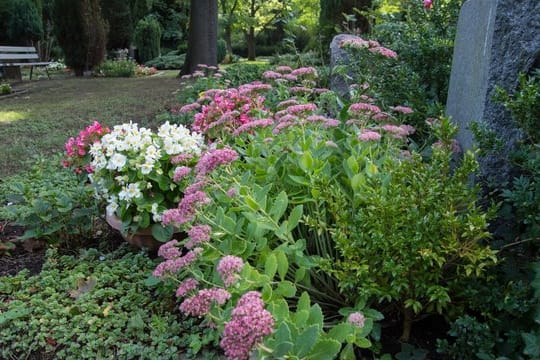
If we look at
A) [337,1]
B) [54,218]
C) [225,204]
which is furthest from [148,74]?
[225,204]

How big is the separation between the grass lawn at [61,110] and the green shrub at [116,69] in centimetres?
238

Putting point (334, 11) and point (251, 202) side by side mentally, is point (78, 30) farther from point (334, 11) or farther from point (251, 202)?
point (251, 202)

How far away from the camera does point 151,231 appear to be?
9.62 ft

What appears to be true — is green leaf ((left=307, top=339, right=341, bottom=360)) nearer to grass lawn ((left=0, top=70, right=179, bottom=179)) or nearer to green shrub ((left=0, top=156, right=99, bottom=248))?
green shrub ((left=0, top=156, right=99, bottom=248))

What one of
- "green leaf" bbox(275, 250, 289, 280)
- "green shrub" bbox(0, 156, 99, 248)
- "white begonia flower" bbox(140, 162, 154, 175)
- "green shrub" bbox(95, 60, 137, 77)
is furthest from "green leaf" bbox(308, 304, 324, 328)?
"green shrub" bbox(95, 60, 137, 77)

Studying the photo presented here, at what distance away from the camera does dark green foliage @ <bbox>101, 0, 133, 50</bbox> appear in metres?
19.9

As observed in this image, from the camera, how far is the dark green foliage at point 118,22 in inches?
782

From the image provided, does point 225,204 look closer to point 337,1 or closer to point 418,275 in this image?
point 418,275

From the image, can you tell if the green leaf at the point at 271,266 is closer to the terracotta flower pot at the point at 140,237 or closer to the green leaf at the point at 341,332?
the green leaf at the point at 341,332

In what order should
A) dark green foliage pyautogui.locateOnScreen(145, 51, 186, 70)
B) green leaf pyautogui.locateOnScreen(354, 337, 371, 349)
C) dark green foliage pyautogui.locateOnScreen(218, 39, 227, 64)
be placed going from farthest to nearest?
dark green foliage pyautogui.locateOnScreen(218, 39, 227, 64) < dark green foliage pyautogui.locateOnScreen(145, 51, 186, 70) < green leaf pyautogui.locateOnScreen(354, 337, 371, 349)

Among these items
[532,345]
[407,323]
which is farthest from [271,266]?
[532,345]

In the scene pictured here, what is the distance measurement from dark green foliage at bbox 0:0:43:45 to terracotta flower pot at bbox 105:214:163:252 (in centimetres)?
1625

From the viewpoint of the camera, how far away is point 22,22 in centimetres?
1638

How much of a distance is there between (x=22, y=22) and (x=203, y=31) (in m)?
8.42
